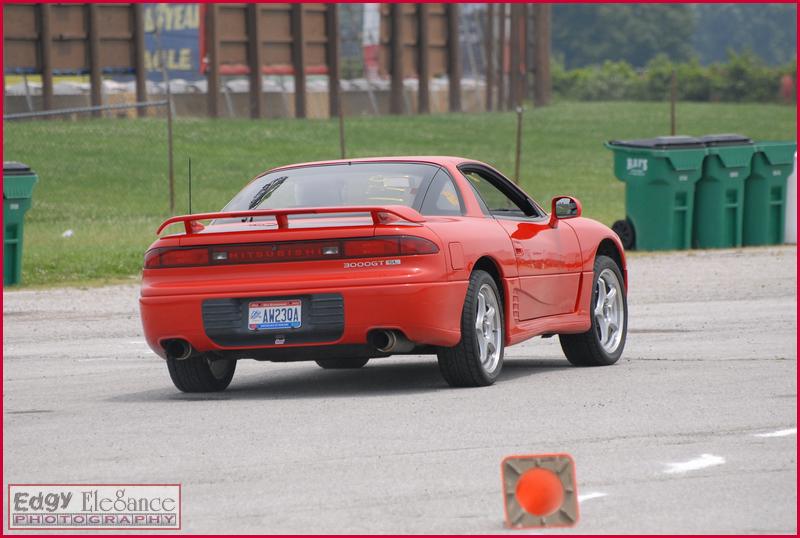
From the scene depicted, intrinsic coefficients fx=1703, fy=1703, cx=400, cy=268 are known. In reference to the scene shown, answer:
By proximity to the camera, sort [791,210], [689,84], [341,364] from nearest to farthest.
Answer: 1. [341,364]
2. [791,210]
3. [689,84]

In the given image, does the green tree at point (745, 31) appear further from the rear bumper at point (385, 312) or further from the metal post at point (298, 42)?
the rear bumper at point (385, 312)

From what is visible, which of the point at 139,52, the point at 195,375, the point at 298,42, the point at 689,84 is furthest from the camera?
the point at 689,84

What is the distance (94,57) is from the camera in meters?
37.0

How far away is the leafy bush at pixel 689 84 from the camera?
230ft

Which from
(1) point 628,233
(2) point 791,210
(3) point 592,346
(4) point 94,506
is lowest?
(1) point 628,233

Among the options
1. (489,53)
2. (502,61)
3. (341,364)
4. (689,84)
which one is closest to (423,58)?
(489,53)

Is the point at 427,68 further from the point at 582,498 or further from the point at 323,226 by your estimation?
the point at 582,498

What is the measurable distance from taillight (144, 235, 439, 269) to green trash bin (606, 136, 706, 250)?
12679mm

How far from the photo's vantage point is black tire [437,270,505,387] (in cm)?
914

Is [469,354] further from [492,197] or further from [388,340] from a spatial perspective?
[492,197]

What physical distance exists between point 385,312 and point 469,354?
602 mm

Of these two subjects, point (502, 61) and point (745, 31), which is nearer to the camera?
point (502, 61)

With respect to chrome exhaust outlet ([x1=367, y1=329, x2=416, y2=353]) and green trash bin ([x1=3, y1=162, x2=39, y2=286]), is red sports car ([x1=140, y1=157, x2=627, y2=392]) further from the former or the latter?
green trash bin ([x1=3, y1=162, x2=39, y2=286])

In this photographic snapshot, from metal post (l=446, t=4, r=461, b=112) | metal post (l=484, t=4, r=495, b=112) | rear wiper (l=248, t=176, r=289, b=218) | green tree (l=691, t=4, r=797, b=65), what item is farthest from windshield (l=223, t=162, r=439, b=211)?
green tree (l=691, t=4, r=797, b=65)
